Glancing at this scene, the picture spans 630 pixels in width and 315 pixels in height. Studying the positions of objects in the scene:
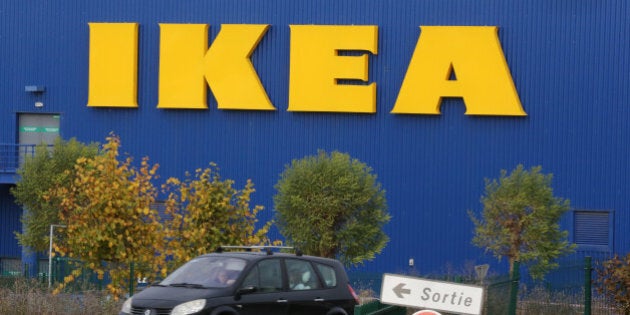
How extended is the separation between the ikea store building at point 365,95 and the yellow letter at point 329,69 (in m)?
0.06

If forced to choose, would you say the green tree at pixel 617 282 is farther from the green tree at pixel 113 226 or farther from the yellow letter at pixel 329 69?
the yellow letter at pixel 329 69

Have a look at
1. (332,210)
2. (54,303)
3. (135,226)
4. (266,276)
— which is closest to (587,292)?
(266,276)

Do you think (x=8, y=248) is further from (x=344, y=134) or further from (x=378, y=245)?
(x=378, y=245)

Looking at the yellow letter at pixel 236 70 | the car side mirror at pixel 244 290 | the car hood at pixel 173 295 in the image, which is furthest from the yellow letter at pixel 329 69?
the car hood at pixel 173 295

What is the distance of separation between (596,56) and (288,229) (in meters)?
11.8

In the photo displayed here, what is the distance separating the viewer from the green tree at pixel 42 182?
3847 cm

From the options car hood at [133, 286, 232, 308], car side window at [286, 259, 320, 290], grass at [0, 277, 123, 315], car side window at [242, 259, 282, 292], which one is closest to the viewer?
car hood at [133, 286, 232, 308]

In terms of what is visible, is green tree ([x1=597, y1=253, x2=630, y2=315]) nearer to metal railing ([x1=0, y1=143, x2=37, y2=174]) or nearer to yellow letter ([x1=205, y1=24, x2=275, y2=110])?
yellow letter ([x1=205, y1=24, x2=275, y2=110])

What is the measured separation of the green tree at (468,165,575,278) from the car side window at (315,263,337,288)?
15.2m

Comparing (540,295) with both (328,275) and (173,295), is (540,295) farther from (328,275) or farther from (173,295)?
(173,295)

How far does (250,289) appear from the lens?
656 inches

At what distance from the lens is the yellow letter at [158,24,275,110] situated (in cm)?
4075

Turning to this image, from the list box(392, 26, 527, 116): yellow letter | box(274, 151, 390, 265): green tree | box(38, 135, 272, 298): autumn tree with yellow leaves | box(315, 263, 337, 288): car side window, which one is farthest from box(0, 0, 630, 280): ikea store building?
box(315, 263, 337, 288): car side window

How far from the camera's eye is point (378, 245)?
109ft
